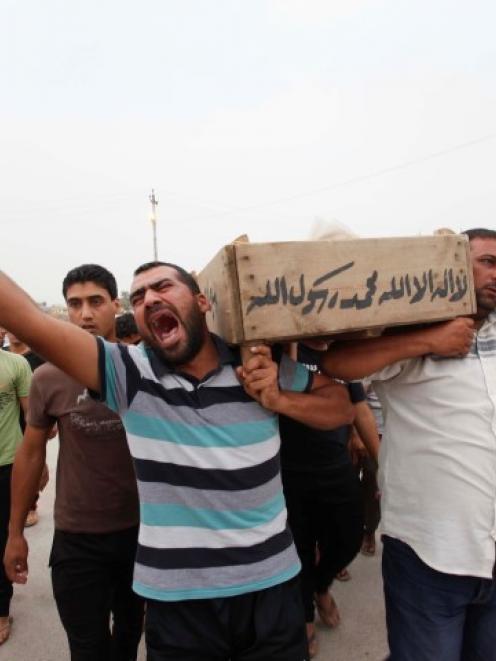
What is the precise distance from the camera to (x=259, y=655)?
4.03ft

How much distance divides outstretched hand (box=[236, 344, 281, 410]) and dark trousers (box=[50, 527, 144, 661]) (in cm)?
89

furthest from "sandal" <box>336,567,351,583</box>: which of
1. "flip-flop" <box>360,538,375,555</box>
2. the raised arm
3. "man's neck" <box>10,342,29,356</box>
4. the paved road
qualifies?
"man's neck" <box>10,342,29,356</box>

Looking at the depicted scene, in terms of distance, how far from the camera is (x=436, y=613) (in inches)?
54.5

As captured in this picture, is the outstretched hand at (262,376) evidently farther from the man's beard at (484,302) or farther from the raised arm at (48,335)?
the man's beard at (484,302)

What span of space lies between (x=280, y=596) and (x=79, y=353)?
878mm

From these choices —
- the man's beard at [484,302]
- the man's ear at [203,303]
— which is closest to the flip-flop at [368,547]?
the man's beard at [484,302]

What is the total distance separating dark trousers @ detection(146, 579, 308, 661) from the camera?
1209 mm

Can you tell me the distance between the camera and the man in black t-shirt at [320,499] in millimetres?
2150

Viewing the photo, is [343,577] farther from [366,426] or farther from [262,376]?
[262,376]

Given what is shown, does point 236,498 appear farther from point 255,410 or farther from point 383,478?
point 383,478

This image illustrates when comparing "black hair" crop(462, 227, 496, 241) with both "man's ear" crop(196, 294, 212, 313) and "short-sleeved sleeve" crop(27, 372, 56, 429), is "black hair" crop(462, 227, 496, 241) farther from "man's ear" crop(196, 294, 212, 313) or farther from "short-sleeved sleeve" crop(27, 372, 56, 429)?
"short-sleeved sleeve" crop(27, 372, 56, 429)

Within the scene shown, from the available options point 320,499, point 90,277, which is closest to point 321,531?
point 320,499

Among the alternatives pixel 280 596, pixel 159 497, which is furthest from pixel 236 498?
pixel 280 596

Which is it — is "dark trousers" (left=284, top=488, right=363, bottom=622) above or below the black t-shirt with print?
below
